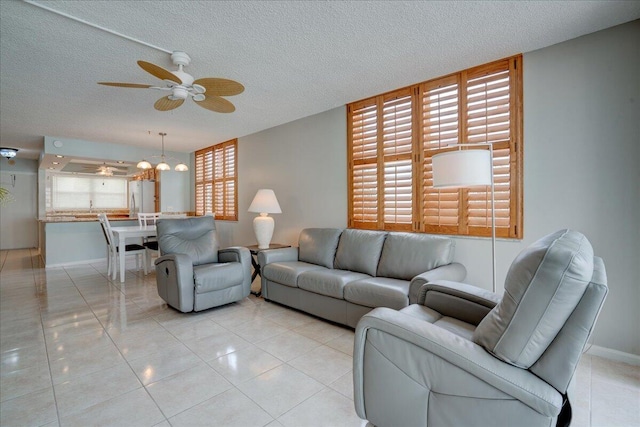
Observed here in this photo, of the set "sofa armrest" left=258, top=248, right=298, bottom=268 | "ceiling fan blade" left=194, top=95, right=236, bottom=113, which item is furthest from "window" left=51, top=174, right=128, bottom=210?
"ceiling fan blade" left=194, top=95, right=236, bottom=113

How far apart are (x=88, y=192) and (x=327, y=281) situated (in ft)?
30.7

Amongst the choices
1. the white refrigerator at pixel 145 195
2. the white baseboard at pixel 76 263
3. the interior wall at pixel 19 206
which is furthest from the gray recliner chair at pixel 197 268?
the interior wall at pixel 19 206

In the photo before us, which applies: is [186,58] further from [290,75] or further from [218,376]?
[218,376]

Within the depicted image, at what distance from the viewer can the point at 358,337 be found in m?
1.50

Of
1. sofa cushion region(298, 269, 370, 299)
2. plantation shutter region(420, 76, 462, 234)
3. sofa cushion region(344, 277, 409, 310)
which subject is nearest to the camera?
sofa cushion region(344, 277, 409, 310)

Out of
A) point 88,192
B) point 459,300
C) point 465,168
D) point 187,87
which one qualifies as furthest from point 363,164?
point 88,192

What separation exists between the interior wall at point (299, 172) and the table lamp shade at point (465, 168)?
6.09ft

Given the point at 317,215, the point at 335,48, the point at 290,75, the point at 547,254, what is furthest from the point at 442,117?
the point at 547,254

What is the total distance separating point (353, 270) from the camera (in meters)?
3.35

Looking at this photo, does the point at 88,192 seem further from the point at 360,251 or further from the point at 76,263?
the point at 360,251

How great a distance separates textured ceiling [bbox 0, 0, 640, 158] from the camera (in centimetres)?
207

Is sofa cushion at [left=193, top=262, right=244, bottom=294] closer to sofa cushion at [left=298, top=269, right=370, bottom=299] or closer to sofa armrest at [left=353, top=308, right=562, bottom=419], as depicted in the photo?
sofa cushion at [left=298, top=269, right=370, bottom=299]

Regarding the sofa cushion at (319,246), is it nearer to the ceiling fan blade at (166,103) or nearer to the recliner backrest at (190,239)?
the recliner backrest at (190,239)

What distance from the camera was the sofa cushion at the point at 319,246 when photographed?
3648 millimetres
